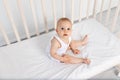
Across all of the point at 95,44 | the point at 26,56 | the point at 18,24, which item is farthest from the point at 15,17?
the point at 95,44

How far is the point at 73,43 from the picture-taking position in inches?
43.7

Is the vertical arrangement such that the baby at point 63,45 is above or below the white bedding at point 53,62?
above

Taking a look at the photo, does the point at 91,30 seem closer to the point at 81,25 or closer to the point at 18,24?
the point at 81,25

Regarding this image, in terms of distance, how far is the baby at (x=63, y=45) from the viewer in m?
1.01

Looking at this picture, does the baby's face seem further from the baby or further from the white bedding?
the white bedding

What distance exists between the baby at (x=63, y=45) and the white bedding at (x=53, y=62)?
3 cm

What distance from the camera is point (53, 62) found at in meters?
1.03

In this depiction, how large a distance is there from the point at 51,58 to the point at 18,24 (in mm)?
572

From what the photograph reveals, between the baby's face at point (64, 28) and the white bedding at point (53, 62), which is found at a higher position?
the baby's face at point (64, 28)

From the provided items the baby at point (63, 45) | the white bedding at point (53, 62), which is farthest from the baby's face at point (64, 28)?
the white bedding at point (53, 62)

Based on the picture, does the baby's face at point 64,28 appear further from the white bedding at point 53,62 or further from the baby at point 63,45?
the white bedding at point 53,62

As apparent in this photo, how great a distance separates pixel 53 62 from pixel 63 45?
11cm

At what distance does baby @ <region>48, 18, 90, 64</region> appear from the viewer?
1.01m

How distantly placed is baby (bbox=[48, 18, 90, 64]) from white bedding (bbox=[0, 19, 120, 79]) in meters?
0.03
